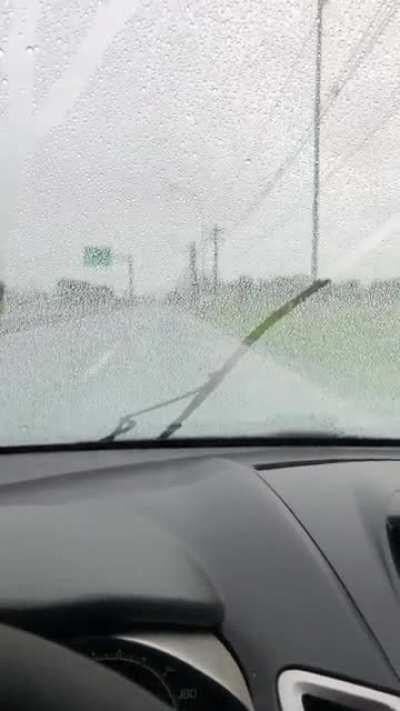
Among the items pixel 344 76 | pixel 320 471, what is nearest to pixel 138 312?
pixel 320 471

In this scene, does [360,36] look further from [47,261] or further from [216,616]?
[216,616]

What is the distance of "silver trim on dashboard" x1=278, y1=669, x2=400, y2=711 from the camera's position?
221 centimetres

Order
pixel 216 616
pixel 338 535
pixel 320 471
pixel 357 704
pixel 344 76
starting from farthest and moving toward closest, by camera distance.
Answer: pixel 344 76, pixel 320 471, pixel 338 535, pixel 216 616, pixel 357 704

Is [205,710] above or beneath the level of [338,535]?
beneath

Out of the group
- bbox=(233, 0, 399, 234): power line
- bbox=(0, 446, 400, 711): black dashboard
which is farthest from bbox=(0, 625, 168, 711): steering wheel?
bbox=(233, 0, 399, 234): power line

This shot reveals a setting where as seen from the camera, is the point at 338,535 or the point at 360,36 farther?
the point at 360,36

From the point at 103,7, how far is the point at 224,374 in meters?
1.36

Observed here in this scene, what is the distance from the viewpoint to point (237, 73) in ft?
11.7

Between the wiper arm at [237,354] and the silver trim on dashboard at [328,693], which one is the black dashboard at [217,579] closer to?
the silver trim on dashboard at [328,693]

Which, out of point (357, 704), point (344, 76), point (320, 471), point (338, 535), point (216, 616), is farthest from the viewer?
point (344, 76)

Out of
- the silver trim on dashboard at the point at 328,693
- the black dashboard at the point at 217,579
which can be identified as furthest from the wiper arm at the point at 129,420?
the silver trim on dashboard at the point at 328,693

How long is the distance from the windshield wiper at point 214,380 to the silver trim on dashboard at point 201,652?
4.29ft

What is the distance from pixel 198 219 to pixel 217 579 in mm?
1639

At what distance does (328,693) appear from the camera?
2238 mm
